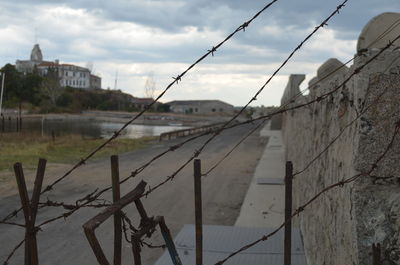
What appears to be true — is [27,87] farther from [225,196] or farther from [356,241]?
[356,241]

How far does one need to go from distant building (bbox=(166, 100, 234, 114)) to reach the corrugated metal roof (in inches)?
5852

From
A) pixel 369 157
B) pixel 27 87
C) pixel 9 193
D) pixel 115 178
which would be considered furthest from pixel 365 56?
pixel 27 87

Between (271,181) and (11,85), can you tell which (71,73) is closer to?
(11,85)

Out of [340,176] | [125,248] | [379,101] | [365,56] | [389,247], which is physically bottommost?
[125,248]

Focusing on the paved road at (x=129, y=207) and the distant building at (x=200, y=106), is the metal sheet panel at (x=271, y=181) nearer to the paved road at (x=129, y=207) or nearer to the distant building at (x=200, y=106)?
the paved road at (x=129, y=207)

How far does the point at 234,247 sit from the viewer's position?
5.20 m

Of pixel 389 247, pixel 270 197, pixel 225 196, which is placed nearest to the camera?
pixel 389 247

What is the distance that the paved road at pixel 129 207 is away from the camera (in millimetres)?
6973

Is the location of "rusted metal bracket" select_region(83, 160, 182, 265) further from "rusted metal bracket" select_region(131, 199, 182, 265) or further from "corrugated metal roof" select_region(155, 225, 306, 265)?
"corrugated metal roof" select_region(155, 225, 306, 265)

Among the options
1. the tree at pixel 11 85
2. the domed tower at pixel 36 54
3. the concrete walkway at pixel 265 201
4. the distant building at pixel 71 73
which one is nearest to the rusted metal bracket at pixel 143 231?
the concrete walkway at pixel 265 201

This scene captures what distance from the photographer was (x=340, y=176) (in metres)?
2.91

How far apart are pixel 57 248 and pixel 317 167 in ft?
14.5

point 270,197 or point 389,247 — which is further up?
point 389,247

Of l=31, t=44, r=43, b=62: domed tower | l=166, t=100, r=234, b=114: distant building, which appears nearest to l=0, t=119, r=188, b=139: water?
l=166, t=100, r=234, b=114: distant building
